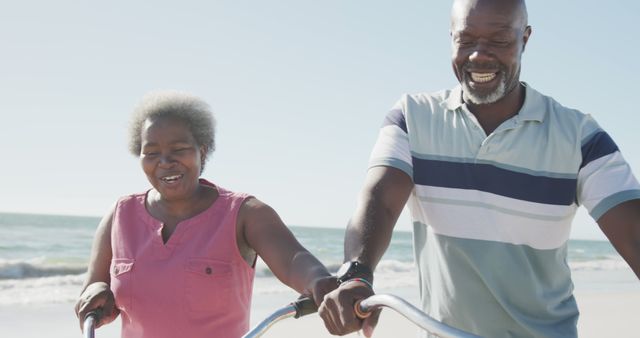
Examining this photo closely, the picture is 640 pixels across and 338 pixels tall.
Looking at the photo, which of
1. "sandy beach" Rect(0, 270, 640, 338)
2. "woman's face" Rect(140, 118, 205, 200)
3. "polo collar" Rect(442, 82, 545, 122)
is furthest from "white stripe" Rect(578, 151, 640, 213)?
"sandy beach" Rect(0, 270, 640, 338)

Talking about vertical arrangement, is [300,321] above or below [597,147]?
below

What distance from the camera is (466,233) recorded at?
86.9 inches

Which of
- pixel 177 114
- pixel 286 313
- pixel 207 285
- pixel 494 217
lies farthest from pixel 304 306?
pixel 177 114

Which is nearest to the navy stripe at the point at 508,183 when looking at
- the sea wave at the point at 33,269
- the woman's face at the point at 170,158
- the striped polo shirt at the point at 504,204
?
the striped polo shirt at the point at 504,204

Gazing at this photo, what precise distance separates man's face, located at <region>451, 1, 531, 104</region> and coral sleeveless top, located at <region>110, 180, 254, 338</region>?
36.4 inches

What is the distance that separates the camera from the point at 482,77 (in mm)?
2240

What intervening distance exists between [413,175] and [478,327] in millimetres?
462

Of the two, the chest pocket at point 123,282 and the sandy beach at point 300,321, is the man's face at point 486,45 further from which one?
the sandy beach at point 300,321

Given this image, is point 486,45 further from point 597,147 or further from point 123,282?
point 123,282

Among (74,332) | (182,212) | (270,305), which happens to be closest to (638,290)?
(270,305)

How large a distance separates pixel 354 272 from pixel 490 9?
2.81 ft

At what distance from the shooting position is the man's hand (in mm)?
1727

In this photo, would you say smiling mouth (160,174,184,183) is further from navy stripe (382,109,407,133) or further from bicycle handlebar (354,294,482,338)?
bicycle handlebar (354,294,482,338)

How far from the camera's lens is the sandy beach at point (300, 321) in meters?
7.82
